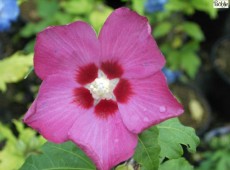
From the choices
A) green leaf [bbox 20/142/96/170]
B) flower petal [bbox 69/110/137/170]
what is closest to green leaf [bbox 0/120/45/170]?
green leaf [bbox 20/142/96/170]

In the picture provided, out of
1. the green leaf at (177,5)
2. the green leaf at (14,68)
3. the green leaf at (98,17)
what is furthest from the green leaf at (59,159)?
the green leaf at (177,5)

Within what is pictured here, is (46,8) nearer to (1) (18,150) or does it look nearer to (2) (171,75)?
(2) (171,75)

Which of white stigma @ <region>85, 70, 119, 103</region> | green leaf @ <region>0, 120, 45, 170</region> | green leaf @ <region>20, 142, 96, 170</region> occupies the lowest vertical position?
green leaf @ <region>0, 120, 45, 170</region>

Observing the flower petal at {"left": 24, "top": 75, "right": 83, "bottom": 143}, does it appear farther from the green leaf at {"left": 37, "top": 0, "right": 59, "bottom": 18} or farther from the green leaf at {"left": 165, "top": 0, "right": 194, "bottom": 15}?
the green leaf at {"left": 37, "top": 0, "right": 59, "bottom": 18}

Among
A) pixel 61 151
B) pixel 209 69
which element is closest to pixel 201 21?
pixel 209 69

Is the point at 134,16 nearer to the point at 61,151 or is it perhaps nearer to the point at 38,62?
the point at 38,62

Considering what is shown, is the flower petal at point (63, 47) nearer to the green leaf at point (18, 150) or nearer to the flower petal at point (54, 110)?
the flower petal at point (54, 110)

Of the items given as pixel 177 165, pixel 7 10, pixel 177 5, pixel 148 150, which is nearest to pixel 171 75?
pixel 177 5
